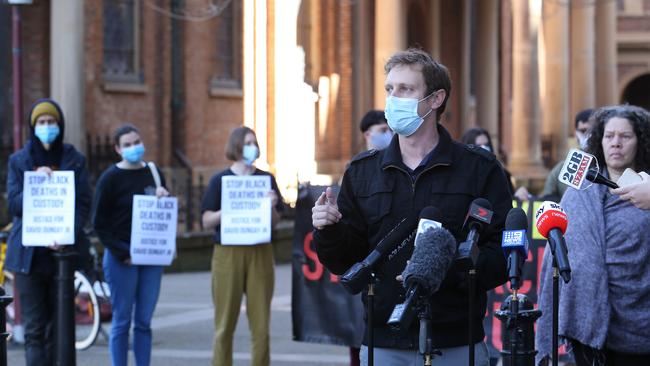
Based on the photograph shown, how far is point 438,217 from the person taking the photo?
498cm

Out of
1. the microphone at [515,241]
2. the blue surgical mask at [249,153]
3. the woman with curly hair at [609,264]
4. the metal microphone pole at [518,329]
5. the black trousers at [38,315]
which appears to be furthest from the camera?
the blue surgical mask at [249,153]

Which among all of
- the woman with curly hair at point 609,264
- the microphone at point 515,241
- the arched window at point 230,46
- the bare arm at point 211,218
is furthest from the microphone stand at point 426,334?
the arched window at point 230,46

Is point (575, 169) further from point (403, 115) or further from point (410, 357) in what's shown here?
point (410, 357)

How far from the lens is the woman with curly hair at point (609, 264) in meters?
6.23

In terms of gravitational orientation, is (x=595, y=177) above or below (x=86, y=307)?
above

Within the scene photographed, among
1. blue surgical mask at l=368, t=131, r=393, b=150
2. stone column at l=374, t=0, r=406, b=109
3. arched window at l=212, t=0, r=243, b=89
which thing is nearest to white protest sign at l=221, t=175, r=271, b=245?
blue surgical mask at l=368, t=131, r=393, b=150

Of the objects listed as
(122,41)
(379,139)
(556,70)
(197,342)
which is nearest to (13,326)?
(197,342)

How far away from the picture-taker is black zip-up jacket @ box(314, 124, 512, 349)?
5.28m

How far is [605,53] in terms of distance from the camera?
45688 mm

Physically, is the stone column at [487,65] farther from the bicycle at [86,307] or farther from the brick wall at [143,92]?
the bicycle at [86,307]

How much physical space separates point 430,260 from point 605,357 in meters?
1.94

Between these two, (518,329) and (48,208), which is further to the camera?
(48,208)

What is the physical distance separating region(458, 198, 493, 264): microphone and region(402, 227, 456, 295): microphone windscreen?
0.10 m

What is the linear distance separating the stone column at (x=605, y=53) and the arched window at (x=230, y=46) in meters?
20.0
